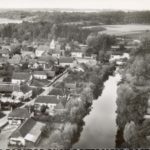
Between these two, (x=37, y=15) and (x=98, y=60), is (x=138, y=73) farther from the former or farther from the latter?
(x=37, y=15)

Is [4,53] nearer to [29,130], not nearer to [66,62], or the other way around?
[66,62]

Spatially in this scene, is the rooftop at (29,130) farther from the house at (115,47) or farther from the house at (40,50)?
the house at (115,47)

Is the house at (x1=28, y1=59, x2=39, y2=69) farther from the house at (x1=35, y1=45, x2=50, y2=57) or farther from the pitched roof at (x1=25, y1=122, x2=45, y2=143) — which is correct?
the pitched roof at (x1=25, y1=122, x2=45, y2=143)

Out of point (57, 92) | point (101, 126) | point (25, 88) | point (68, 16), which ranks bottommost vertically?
point (101, 126)

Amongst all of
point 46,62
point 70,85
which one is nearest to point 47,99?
point 70,85

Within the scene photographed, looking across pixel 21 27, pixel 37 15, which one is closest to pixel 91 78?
pixel 21 27

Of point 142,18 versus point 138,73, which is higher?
point 142,18

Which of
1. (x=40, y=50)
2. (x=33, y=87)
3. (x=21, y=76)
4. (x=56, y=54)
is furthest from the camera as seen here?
(x=40, y=50)

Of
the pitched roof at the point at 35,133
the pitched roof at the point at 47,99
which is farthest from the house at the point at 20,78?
the pitched roof at the point at 35,133
